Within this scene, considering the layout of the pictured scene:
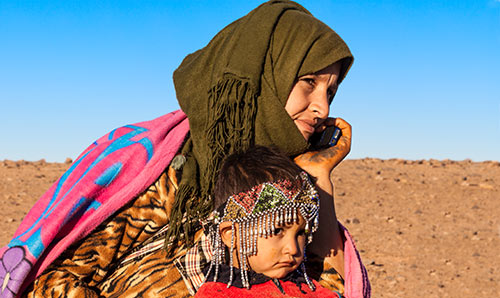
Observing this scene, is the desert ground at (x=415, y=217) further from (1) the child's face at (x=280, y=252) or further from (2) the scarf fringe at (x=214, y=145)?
(1) the child's face at (x=280, y=252)

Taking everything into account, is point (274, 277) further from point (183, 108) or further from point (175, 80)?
point (175, 80)

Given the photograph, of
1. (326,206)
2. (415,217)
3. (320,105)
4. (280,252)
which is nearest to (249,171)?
(280,252)

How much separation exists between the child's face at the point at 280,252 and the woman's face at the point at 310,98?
70 cm

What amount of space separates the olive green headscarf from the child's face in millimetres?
523

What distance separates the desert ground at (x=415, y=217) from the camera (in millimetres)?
7816

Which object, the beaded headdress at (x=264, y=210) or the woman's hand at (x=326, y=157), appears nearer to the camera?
the beaded headdress at (x=264, y=210)

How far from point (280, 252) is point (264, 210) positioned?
21 cm

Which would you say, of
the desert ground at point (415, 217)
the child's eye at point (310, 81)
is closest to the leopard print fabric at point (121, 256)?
the child's eye at point (310, 81)

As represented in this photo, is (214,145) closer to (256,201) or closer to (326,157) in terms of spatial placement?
(256,201)

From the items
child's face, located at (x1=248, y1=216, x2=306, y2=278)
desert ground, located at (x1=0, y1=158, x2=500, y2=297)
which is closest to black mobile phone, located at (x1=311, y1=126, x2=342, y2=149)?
child's face, located at (x1=248, y1=216, x2=306, y2=278)

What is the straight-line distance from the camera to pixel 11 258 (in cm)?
311

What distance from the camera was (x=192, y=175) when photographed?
10.1ft

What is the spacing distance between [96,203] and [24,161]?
47.0 feet

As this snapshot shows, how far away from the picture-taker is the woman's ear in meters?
2.70
